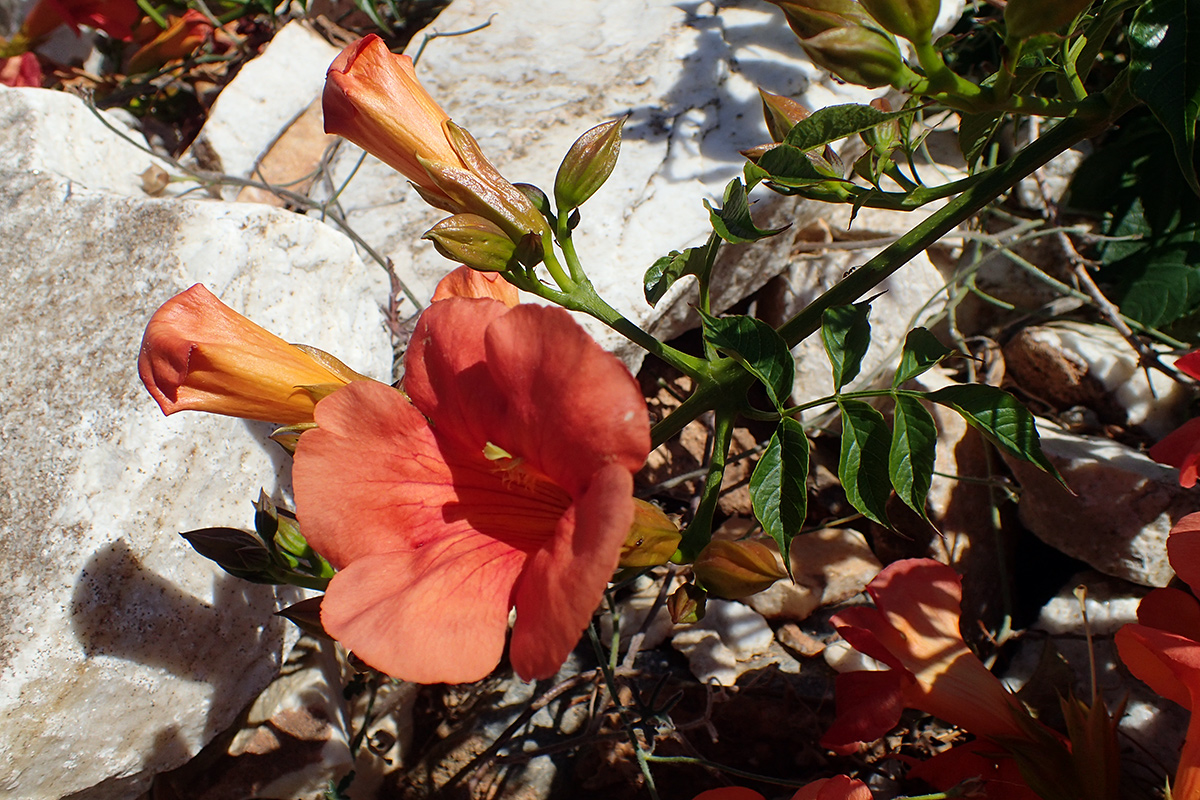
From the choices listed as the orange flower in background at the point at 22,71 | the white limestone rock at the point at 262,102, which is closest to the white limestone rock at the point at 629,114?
the white limestone rock at the point at 262,102

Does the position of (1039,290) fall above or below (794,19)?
below

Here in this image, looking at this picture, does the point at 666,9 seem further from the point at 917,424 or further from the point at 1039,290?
the point at 917,424

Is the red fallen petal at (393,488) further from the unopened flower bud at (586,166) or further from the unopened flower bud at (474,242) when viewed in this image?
the unopened flower bud at (586,166)

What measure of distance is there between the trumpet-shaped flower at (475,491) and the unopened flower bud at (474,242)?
0.16 m

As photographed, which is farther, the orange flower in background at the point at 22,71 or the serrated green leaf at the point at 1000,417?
the orange flower in background at the point at 22,71

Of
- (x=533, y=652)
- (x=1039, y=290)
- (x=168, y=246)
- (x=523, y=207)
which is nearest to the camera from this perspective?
(x=533, y=652)

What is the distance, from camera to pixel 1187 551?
4.32ft

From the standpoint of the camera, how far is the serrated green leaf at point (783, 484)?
126 centimetres

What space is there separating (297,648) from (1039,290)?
251cm

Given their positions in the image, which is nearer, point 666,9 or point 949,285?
point 949,285

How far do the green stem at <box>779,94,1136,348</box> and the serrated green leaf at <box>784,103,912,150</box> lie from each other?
20cm

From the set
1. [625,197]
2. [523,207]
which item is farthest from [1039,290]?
[523,207]

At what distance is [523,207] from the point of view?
138cm

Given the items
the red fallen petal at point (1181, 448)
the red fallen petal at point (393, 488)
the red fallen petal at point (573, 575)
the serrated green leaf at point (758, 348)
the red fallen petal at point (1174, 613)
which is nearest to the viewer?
the red fallen petal at point (573, 575)
